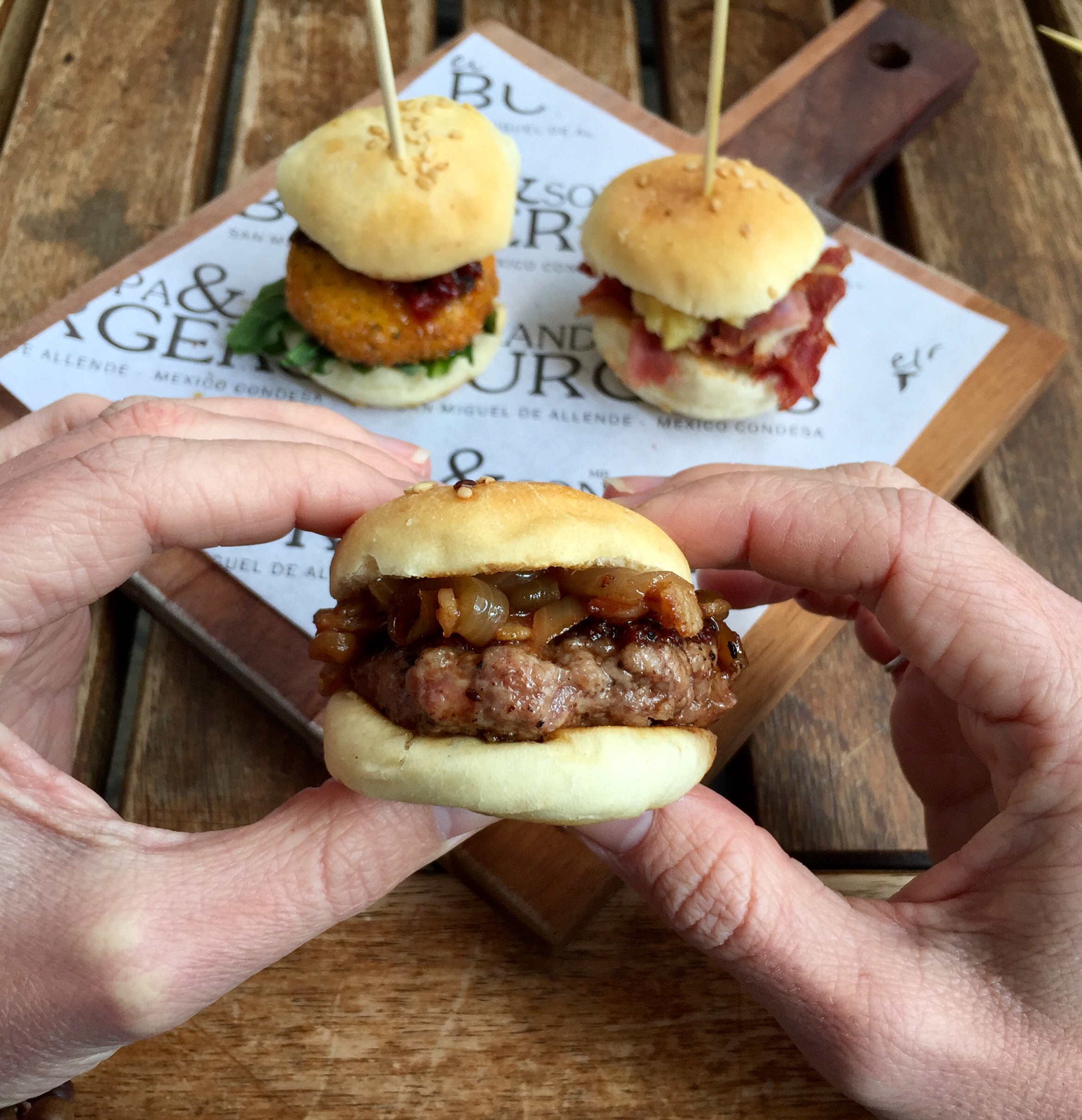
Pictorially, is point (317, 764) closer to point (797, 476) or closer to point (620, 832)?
point (620, 832)

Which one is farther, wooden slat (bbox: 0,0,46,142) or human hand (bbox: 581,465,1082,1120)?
wooden slat (bbox: 0,0,46,142)

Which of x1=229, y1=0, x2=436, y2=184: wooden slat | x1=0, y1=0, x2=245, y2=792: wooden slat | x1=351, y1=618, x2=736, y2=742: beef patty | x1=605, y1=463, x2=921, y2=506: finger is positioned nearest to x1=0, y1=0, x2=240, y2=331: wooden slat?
x1=0, y1=0, x2=245, y2=792: wooden slat

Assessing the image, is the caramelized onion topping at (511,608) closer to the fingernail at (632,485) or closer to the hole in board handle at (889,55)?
the fingernail at (632,485)

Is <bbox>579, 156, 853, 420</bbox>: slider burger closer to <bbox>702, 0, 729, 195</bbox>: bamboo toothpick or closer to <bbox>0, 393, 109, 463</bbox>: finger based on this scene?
<bbox>702, 0, 729, 195</bbox>: bamboo toothpick

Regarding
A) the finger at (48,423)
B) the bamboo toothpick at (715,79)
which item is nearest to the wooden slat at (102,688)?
the finger at (48,423)

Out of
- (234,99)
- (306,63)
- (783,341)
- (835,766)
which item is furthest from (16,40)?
(835,766)
